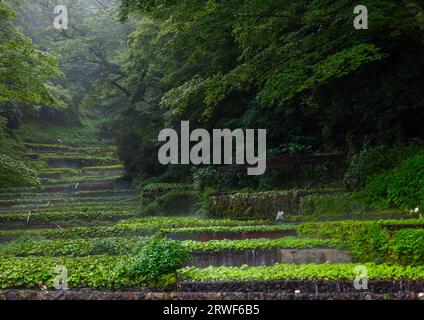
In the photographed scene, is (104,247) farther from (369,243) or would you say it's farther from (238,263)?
(369,243)

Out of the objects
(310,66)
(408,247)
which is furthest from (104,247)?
(310,66)

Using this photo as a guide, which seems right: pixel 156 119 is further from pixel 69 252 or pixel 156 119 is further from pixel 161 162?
pixel 69 252

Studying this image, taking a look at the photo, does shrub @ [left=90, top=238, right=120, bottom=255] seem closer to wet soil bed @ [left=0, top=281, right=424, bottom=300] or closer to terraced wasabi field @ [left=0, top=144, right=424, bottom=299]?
terraced wasabi field @ [left=0, top=144, right=424, bottom=299]

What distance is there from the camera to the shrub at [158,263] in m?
6.60

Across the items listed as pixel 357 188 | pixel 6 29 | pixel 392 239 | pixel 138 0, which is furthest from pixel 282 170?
pixel 6 29

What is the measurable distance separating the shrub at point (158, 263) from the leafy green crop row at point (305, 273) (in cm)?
25

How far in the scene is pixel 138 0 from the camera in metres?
12.2

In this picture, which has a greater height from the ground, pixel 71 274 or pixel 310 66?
pixel 310 66

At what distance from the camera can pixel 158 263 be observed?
674 cm

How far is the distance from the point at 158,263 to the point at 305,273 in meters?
2.21

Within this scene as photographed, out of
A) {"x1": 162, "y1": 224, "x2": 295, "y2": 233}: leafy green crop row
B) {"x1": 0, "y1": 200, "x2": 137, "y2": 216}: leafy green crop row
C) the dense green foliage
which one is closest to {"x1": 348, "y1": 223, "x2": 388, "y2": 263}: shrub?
{"x1": 162, "y1": 224, "x2": 295, "y2": 233}: leafy green crop row

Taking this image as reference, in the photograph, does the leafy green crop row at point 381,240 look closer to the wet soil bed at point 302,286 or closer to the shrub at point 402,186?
the wet soil bed at point 302,286

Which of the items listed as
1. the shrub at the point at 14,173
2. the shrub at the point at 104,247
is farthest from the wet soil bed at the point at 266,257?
the shrub at the point at 14,173

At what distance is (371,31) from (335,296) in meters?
9.27
